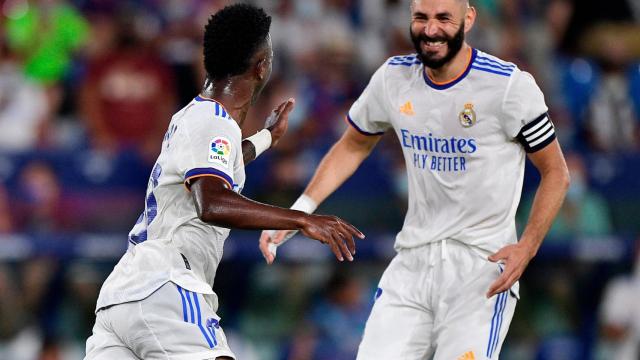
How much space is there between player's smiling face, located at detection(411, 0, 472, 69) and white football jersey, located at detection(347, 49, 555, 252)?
142 millimetres

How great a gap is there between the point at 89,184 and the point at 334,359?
242 centimetres

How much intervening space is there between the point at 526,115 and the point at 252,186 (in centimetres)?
428

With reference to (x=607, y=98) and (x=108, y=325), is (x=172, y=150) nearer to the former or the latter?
(x=108, y=325)

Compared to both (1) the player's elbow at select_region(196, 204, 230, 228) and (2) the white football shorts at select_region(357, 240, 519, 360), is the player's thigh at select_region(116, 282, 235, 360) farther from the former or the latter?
(2) the white football shorts at select_region(357, 240, 519, 360)

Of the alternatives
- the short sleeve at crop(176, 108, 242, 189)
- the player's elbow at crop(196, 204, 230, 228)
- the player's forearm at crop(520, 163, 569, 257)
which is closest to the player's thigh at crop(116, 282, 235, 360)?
the player's elbow at crop(196, 204, 230, 228)

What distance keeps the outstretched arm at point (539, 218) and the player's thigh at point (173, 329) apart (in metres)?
1.41

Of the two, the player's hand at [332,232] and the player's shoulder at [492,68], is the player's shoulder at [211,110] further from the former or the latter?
the player's shoulder at [492,68]

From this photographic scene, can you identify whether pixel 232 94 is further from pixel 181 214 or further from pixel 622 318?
pixel 622 318

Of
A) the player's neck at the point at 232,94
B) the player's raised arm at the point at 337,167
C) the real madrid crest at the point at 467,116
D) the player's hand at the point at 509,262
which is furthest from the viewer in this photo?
the player's raised arm at the point at 337,167

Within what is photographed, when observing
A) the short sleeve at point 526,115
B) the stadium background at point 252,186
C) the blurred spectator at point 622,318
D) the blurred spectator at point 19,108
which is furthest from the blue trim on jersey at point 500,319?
the blurred spectator at point 19,108

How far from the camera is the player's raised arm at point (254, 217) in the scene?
14.6 feet

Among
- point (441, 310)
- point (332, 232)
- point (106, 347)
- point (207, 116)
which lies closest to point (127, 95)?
point (441, 310)

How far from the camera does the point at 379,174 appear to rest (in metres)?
9.52

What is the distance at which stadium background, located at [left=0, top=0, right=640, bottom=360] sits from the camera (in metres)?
9.23
